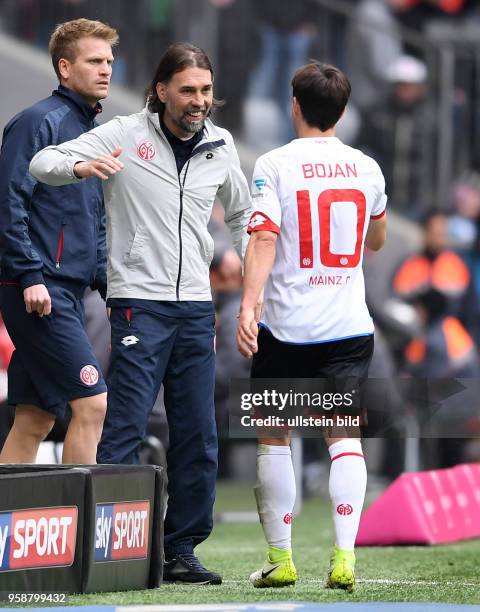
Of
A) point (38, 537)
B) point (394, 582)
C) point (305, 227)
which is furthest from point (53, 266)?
point (394, 582)

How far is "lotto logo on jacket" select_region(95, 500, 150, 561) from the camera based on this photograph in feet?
20.4

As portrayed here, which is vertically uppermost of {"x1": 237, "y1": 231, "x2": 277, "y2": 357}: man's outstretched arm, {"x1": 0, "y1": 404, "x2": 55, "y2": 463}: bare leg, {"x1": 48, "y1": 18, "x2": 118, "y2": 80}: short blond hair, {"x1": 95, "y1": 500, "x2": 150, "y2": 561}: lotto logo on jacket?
{"x1": 48, "y1": 18, "x2": 118, "y2": 80}: short blond hair

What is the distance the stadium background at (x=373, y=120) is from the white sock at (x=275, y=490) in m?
5.64

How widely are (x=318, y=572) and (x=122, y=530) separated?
1.62 metres

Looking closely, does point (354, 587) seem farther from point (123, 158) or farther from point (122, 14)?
point (122, 14)

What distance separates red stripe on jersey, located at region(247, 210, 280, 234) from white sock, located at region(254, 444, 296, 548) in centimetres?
84

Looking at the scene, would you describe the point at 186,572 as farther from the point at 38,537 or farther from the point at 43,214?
the point at 43,214

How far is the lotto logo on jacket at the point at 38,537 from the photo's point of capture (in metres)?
5.82

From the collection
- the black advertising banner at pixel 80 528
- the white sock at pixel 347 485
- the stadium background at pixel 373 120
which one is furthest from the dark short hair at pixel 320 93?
the stadium background at pixel 373 120

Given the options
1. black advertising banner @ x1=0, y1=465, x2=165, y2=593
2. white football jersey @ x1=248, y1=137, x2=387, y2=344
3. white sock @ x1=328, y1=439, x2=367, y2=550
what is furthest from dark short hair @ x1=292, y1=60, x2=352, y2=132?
black advertising banner @ x1=0, y1=465, x2=165, y2=593

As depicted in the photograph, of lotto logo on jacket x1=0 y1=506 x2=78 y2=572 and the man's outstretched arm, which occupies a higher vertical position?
the man's outstretched arm

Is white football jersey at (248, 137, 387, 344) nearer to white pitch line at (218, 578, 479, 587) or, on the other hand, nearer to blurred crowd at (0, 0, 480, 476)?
white pitch line at (218, 578, 479, 587)

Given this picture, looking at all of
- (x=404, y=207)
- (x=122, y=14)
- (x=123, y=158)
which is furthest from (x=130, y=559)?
(x=404, y=207)

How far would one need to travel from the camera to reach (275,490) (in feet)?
22.2
